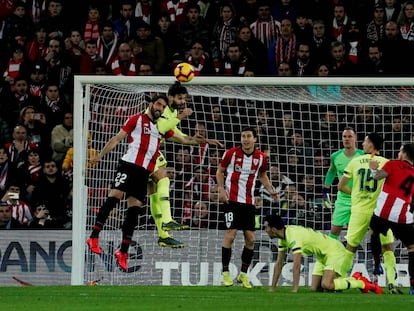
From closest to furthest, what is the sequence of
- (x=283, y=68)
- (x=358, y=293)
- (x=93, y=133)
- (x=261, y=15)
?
(x=358, y=293)
(x=93, y=133)
(x=283, y=68)
(x=261, y=15)

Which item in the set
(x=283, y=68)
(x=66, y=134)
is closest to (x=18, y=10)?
(x=66, y=134)

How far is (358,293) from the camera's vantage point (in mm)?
16281

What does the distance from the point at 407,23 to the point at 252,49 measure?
255 centimetres

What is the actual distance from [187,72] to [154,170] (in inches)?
50.4

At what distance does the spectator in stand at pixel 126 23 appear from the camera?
78.1 ft

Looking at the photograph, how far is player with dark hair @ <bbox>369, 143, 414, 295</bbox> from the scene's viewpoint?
52.0 feet

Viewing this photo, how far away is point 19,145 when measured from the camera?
22203 mm

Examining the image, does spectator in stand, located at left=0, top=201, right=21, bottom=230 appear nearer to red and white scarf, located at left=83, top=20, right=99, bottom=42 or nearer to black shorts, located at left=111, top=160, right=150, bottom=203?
red and white scarf, located at left=83, top=20, right=99, bottom=42

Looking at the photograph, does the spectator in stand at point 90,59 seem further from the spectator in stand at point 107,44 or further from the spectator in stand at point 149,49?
the spectator in stand at point 149,49

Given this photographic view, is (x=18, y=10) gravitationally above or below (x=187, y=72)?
above

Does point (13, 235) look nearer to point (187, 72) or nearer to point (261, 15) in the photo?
point (187, 72)

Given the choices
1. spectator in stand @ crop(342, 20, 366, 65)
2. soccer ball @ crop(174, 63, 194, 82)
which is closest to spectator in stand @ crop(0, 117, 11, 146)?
spectator in stand @ crop(342, 20, 366, 65)

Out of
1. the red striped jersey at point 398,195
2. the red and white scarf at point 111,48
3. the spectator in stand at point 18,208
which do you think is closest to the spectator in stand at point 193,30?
the red and white scarf at point 111,48

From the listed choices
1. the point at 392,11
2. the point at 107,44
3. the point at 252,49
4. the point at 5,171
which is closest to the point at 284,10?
the point at 252,49
